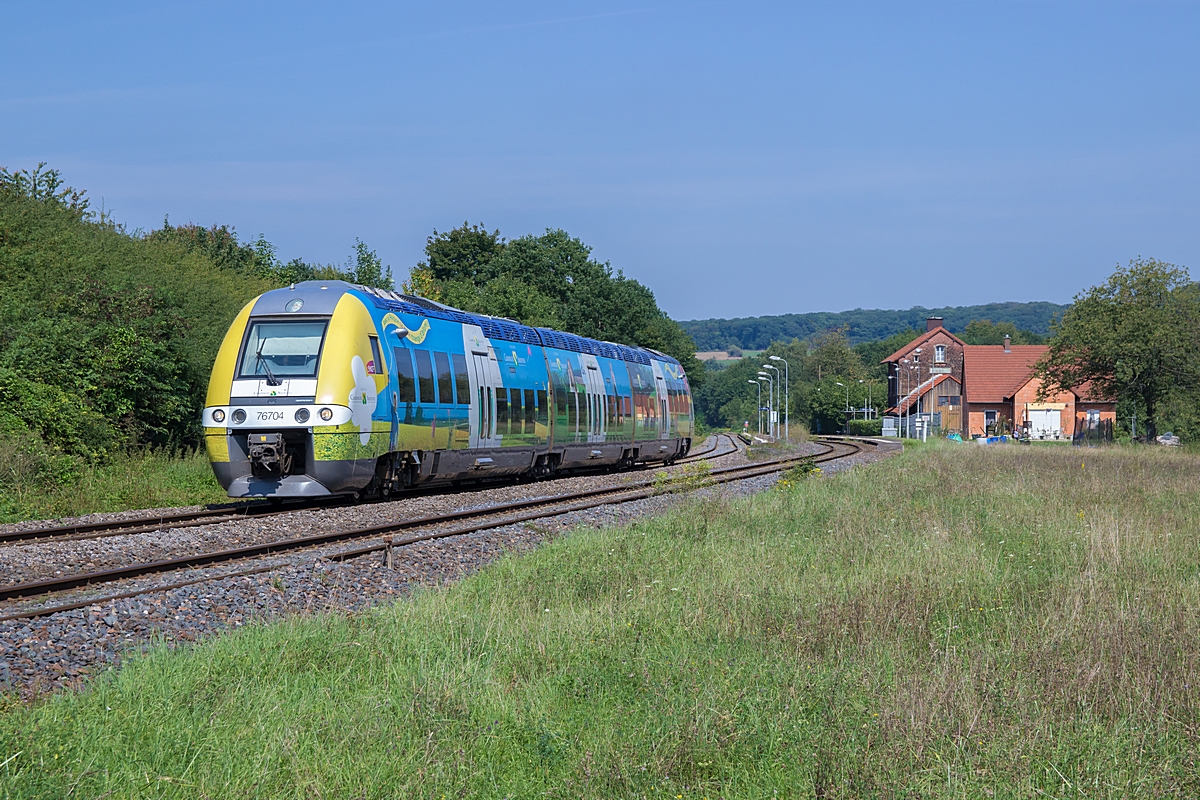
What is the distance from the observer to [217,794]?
457 cm

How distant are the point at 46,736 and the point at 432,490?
17892mm

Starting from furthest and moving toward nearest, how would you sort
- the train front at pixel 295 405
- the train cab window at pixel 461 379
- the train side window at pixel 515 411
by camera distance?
the train side window at pixel 515 411 < the train cab window at pixel 461 379 < the train front at pixel 295 405

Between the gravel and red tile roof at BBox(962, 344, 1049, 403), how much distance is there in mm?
82595

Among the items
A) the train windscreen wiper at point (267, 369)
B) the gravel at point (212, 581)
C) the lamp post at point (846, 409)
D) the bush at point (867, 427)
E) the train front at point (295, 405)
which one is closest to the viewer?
the gravel at point (212, 581)

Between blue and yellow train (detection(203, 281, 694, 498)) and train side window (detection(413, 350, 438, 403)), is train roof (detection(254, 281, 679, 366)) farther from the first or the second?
train side window (detection(413, 350, 438, 403))

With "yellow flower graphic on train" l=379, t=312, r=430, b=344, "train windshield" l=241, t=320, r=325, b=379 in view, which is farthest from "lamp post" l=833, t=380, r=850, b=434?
"train windshield" l=241, t=320, r=325, b=379

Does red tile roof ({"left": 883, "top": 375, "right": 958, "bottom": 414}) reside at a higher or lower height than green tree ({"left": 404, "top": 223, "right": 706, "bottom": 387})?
lower

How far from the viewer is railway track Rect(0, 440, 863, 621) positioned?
968 cm

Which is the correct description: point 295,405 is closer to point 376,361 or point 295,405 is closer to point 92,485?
point 376,361

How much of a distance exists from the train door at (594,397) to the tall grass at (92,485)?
10.2 metres

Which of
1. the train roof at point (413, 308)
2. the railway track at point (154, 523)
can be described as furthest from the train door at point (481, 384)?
the railway track at point (154, 523)

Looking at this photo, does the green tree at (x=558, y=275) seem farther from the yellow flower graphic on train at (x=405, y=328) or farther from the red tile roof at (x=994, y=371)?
the yellow flower graphic on train at (x=405, y=328)

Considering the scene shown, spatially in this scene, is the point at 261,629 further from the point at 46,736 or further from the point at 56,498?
the point at 56,498

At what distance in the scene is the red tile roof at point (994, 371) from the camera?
9362 cm
